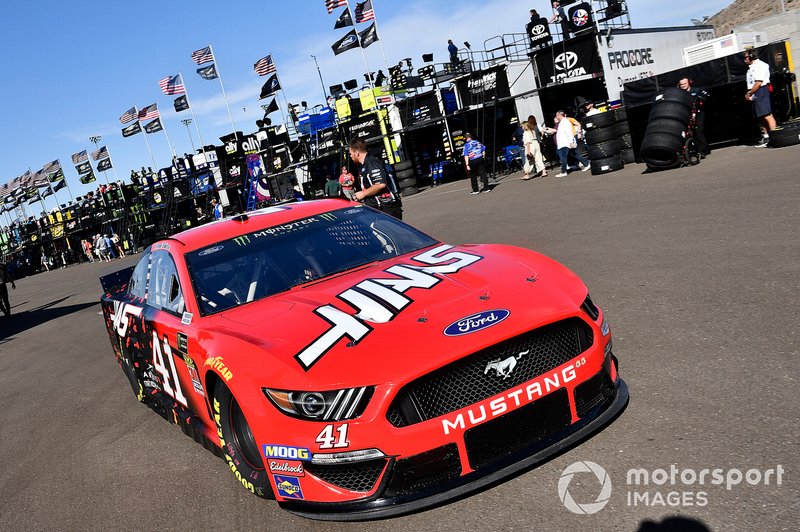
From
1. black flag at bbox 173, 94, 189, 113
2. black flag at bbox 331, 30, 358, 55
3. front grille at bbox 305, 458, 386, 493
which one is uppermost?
black flag at bbox 173, 94, 189, 113

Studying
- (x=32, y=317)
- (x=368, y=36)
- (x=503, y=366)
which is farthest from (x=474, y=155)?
(x=503, y=366)

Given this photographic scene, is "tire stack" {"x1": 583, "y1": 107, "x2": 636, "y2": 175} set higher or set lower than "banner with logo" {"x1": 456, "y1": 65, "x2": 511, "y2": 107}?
lower

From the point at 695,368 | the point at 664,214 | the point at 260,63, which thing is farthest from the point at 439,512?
the point at 260,63

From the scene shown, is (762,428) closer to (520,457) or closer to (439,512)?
(520,457)

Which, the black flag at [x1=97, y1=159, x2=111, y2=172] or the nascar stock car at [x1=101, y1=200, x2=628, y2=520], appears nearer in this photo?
the nascar stock car at [x1=101, y1=200, x2=628, y2=520]

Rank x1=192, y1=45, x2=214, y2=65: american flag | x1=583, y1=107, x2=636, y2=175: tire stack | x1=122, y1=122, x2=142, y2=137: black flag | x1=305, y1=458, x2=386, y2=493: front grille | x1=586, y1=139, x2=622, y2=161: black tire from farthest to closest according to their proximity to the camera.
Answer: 1. x1=122, y1=122, x2=142, y2=137: black flag
2. x1=192, y1=45, x2=214, y2=65: american flag
3. x1=586, y1=139, x2=622, y2=161: black tire
4. x1=583, y1=107, x2=636, y2=175: tire stack
5. x1=305, y1=458, x2=386, y2=493: front grille

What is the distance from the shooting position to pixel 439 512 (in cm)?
314

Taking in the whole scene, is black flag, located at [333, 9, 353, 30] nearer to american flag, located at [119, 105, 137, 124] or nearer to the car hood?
american flag, located at [119, 105, 137, 124]

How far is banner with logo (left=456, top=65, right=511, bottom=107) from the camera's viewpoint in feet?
90.1

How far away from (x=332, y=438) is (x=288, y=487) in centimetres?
42

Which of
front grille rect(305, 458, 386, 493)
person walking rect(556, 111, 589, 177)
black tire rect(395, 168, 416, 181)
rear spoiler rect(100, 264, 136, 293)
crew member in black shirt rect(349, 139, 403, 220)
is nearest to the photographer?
front grille rect(305, 458, 386, 493)

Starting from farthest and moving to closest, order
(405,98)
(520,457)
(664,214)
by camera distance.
Answer: 1. (405,98)
2. (664,214)
3. (520,457)

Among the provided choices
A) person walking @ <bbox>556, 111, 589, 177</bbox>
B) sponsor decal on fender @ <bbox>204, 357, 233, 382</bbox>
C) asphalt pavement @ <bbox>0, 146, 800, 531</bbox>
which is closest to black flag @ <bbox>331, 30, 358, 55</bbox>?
person walking @ <bbox>556, 111, 589, 177</bbox>

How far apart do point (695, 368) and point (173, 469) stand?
3.33 meters
